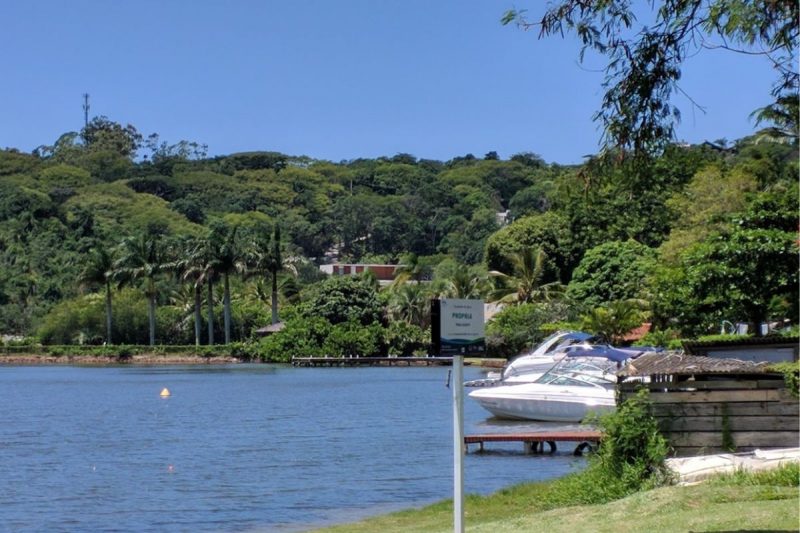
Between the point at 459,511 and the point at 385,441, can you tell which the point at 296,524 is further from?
the point at 385,441

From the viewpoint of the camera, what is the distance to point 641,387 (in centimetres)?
1794

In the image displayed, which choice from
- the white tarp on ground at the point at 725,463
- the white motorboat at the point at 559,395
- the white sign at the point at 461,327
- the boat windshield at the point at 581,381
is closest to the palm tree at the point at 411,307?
the white motorboat at the point at 559,395

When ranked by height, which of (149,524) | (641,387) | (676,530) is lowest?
(149,524)

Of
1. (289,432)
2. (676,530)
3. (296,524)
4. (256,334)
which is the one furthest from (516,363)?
(256,334)

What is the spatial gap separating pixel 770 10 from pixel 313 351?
298ft

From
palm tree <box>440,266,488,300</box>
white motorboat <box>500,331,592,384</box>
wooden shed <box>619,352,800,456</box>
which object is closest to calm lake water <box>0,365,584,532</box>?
white motorboat <box>500,331,592,384</box>

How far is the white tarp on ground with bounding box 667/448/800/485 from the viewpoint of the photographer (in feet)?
54.0

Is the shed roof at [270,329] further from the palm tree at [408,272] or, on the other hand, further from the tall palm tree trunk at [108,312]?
the tall palm tree trunk at [108,312]

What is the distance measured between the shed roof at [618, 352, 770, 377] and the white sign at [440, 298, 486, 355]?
7204 mm

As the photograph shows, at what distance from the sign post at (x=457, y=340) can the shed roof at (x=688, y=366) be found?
7.29 m

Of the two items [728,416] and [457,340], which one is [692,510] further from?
[457,340]

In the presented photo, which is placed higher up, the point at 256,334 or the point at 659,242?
the point at 659,242

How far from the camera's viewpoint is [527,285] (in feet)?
326

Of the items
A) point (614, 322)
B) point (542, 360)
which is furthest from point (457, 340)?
point (614, 322)
